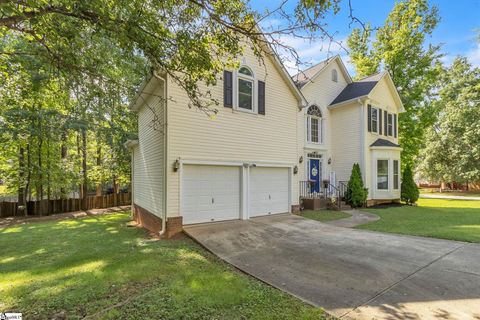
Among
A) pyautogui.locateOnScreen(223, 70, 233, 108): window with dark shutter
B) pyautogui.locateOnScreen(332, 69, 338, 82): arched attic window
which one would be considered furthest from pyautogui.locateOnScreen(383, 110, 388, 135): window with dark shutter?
pyautogui.locateOnScreen(223, 70, 233, 108): window with dark shutter

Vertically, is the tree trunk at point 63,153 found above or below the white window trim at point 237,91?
below

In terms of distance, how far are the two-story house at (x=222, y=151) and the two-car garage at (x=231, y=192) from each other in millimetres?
33

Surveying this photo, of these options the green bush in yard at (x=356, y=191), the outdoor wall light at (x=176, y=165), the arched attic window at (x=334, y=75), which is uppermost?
the arched attic window at (x=334, y=75)

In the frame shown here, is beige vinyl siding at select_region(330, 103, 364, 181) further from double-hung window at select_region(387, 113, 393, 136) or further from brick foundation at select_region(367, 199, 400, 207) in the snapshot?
double-hung window at select_region(387, 113, 393, 136)

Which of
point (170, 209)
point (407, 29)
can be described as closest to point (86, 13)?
point (170, 209)

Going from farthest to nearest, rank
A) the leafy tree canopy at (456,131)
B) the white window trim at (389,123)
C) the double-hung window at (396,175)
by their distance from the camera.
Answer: the leafy tree canopy at (456,131), the white window trim at (389,123), the double-hung window at (396,175)

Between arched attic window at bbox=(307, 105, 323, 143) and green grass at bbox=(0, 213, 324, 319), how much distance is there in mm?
10263

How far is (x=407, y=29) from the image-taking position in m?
17.9

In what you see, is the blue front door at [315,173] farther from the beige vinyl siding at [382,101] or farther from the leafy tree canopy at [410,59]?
the leafy tree canopy at [410,59]

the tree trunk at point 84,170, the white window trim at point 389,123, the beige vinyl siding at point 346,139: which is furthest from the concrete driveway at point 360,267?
the tree trunk at point 84,170

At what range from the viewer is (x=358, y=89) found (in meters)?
15.2

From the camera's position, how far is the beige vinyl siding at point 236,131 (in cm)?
812

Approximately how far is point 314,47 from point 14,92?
10.8 metres

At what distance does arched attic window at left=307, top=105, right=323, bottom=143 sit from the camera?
48.0ft
